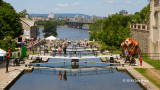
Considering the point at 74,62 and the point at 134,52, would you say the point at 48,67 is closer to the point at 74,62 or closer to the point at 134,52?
the point at 74,62

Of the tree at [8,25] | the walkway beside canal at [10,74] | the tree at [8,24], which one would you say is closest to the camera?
the walkway beside canal at [10,74]

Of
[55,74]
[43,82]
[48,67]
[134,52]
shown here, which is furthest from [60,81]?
[134,52]

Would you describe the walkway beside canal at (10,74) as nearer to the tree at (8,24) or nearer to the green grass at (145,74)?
the green grass at (145,74)

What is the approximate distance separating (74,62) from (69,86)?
578 inches

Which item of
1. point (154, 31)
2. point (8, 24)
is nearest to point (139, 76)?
point (154, 31)

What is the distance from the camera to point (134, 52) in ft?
147

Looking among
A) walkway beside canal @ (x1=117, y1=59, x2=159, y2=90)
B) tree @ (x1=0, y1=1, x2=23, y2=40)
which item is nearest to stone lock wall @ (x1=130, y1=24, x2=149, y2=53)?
walkway beside canal @ (x1=117, y1=59, x2=159, y2=90)

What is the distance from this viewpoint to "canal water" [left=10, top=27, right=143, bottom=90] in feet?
92.9

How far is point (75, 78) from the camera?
33719mm

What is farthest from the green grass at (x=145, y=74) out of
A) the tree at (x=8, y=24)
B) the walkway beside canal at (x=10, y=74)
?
the tree at (x=8, y=24)

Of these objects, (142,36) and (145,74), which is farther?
(142,36)

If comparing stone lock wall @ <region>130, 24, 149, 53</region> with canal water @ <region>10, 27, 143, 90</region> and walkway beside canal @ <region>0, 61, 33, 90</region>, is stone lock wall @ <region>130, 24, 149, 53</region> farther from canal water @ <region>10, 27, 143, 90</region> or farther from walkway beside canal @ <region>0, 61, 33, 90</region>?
walkway beside canal @ <region>0, 61, 33, 90</region>

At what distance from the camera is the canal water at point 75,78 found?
2831 cm

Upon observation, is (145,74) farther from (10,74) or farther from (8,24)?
(8,24)
